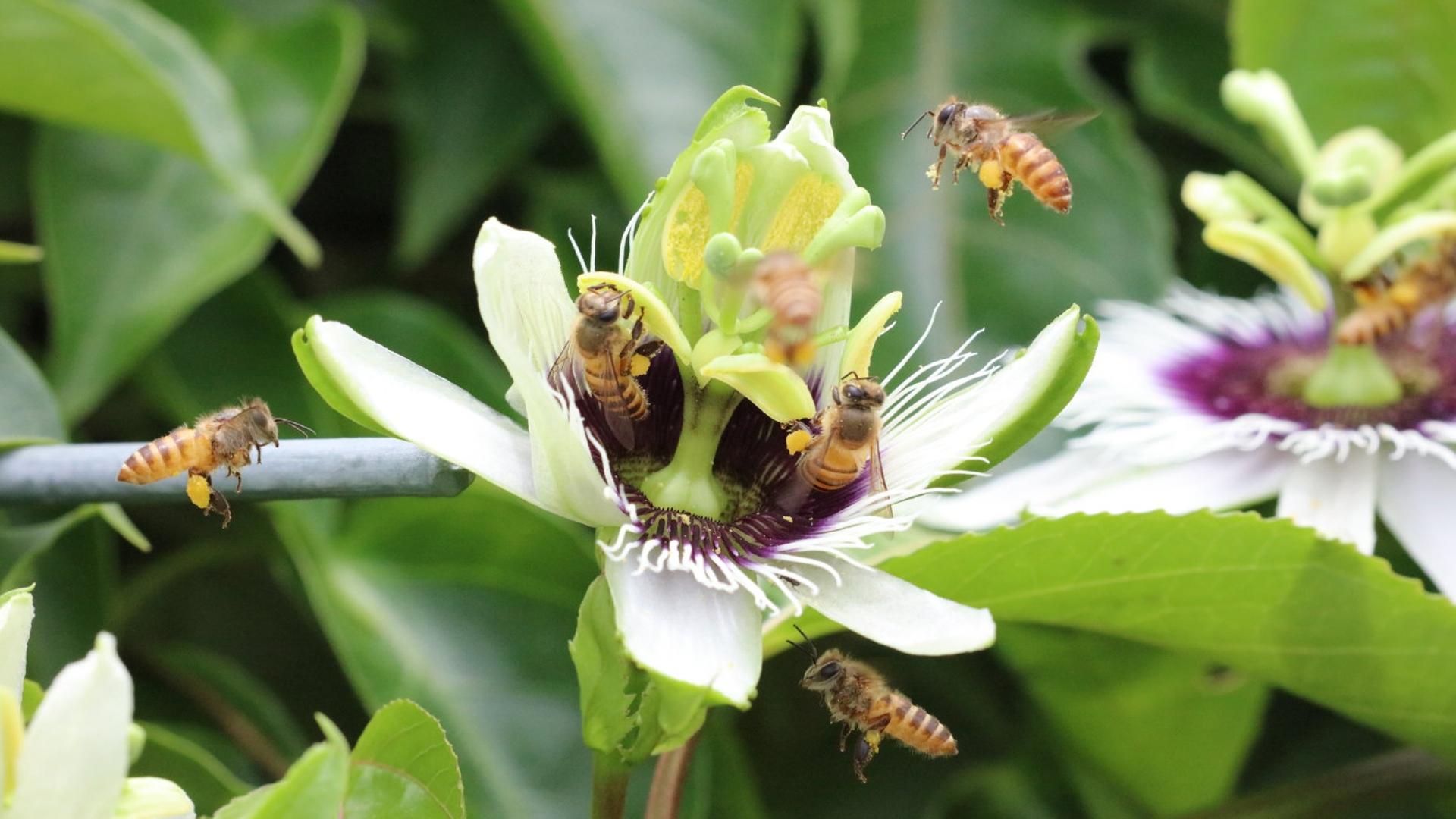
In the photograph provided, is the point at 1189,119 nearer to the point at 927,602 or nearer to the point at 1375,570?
the point at 1375,570

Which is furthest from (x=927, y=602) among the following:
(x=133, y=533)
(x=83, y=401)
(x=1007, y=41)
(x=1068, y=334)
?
(x=1007, y=41)

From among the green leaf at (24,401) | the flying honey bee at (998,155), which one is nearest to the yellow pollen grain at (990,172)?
the flying honey bee at (998,155)

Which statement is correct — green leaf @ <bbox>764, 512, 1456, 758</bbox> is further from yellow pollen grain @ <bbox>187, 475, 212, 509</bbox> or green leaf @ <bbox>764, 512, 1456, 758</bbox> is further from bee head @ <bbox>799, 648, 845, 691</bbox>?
yellow pollen grain @ <bbox>187, 475, 212, 509</bbox>

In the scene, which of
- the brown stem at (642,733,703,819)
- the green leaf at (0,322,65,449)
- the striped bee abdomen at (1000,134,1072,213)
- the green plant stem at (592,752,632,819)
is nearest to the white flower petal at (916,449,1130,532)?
the striped bee abdomen at (1000,134,1072,213)

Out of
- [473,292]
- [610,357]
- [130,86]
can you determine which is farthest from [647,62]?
[610,357]

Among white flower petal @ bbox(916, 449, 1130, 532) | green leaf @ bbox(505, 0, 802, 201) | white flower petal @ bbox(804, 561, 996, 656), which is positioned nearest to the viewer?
white flower petal @ bbox(804, 561, 996, 656)

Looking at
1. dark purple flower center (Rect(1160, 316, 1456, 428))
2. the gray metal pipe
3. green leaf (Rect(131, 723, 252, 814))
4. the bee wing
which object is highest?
the bee wing
